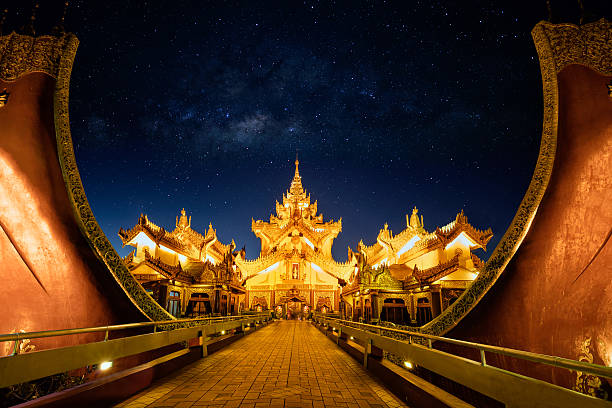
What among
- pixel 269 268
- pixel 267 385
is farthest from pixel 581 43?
pixel 269 268

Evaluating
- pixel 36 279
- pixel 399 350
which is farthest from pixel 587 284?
pixel 36 279

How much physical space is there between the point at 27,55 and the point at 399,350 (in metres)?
8.34

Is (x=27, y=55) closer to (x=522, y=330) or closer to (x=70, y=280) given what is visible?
(x=70, y=280)

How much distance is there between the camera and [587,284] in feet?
14.2

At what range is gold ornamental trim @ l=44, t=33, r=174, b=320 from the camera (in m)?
5.36

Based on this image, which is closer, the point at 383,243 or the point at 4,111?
the point at 4,111

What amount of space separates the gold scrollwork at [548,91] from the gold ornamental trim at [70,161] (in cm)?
667

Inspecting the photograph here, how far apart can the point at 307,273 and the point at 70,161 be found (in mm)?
31737

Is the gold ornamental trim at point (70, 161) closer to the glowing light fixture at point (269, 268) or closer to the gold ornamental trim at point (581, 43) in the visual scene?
the gold ornamental trim at point (581, 43)

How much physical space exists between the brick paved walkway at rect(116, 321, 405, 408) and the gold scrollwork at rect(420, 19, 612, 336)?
275 centimetres

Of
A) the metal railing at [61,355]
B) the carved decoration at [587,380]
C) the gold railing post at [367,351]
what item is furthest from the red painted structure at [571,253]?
the metal railing at [61,355]

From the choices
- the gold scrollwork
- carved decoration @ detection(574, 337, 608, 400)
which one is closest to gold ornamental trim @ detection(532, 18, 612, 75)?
the gold scrollwork

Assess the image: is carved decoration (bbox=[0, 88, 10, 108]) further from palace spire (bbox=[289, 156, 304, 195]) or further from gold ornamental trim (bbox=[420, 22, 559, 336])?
palace spire (bbox=[289, 156, 304, 195])

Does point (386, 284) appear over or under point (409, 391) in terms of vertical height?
over
